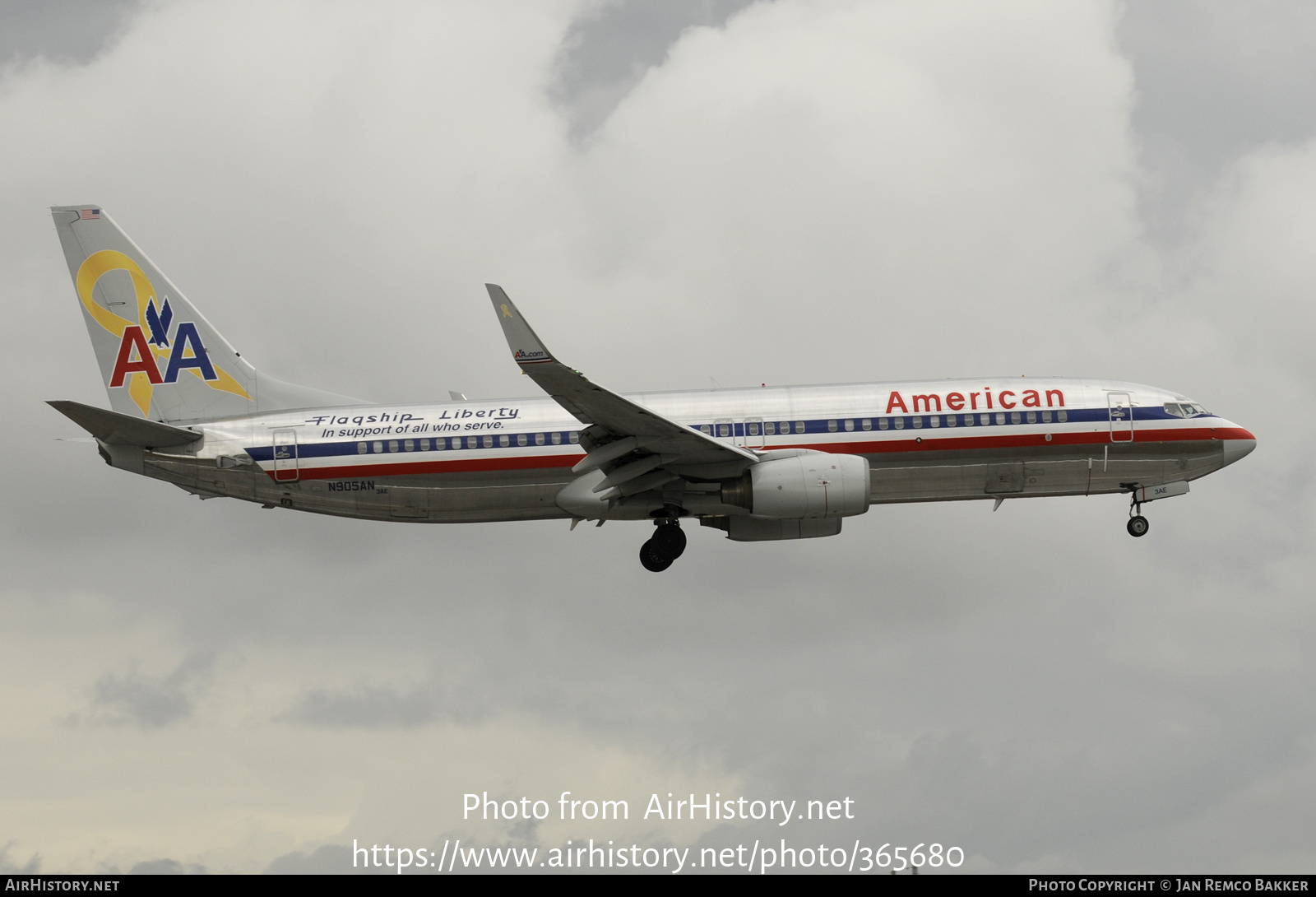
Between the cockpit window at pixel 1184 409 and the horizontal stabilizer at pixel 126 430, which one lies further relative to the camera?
the cockpit window at pixel 1184 409

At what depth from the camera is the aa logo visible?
4122 cm

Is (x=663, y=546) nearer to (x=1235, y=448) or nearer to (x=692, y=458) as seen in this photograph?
(x=692, y=458)

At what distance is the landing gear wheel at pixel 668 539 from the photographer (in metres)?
38.5

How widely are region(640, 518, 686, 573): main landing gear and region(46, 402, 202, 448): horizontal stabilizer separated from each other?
44.2 ft

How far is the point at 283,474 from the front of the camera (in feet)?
127

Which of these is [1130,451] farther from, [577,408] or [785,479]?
[577,408]

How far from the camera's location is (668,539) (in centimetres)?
3853

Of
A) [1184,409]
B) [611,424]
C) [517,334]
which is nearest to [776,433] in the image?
[611,424]

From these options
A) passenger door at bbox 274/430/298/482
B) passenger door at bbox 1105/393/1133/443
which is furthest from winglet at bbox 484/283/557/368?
passenger door at bbox 1105/393/1133/443

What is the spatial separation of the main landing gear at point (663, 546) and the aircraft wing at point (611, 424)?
206 cm

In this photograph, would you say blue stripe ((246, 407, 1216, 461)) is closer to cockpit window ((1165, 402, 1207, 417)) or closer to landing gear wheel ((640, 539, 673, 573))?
cockpit window ((1165, 402, 1207, 417))

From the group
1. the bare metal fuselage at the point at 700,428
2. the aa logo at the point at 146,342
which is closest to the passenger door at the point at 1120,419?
the bare metal fuselage at the point at 700,428

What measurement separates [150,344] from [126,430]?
531 centimetres

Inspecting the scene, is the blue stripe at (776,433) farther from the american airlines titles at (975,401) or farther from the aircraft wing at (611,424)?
the aircraft wing at (611,424)
